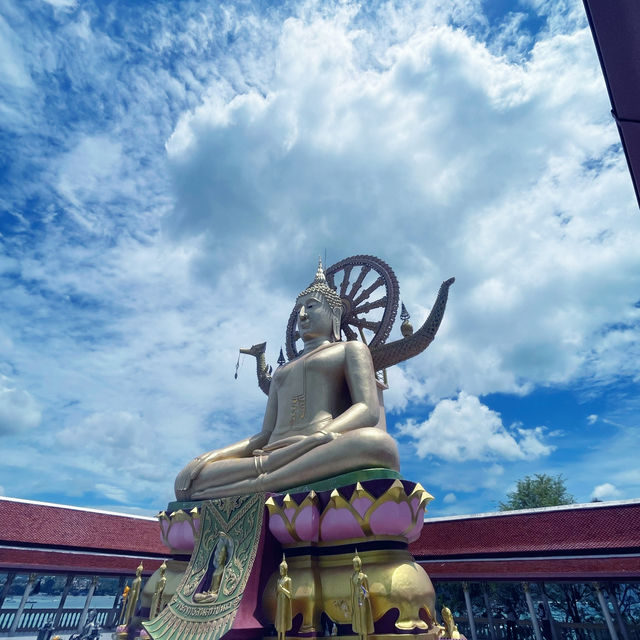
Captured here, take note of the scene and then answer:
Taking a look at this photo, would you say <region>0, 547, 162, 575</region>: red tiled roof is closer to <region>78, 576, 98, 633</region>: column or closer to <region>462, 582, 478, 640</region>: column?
<region>78, 576, 98, 633</region>: column

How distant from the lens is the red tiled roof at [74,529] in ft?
38.5

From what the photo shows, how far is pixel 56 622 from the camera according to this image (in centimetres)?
1209

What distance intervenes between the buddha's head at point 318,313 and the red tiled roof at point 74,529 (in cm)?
878

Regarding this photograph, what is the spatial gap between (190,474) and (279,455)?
1919mm

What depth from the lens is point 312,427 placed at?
799 centimetres

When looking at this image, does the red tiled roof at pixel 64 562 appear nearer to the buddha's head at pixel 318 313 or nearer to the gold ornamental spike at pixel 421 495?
the buddha's head at pixel 318 313

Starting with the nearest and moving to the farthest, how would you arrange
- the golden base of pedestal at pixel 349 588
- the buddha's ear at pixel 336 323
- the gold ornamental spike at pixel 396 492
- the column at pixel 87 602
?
the golden base of pedestal at pixel 349 588, the gold ornamental spike at pixel 396 492, the buddha's ear at pixel 336 323, the column at pixel 87 602

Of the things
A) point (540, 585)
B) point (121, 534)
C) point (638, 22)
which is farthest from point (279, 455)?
point (121, 534)

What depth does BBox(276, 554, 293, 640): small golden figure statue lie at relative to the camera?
5504mm

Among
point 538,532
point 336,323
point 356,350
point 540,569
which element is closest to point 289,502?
point 356,350

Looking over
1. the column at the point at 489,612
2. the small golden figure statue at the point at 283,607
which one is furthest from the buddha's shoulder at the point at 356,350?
the column at the point at 489,612

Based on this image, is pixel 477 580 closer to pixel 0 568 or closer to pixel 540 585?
pixel 540 585

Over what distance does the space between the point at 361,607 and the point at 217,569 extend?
7.38ft

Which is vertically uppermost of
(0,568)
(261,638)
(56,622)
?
(0,568)
